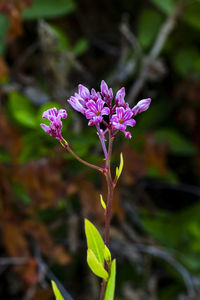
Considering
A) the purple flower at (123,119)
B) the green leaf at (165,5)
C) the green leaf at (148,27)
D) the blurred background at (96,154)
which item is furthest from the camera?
the green leaf at (148,27)

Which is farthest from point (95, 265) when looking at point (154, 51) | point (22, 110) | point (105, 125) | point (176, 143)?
point (154, 51)

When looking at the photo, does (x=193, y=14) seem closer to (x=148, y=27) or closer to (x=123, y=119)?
(x=148, y=27)

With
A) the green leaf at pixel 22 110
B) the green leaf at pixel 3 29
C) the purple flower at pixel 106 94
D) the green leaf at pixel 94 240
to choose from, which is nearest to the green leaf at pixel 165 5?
the green leaf at pixel 3 29

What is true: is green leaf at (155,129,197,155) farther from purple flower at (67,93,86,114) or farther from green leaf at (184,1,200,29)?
purple flower at (67,93,86,114)

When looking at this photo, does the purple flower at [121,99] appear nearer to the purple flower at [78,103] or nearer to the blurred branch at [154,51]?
the purple flower at [78,103]

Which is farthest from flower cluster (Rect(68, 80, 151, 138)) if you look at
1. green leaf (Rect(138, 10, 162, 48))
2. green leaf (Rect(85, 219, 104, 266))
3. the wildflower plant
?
green leaf (Rect(138, 10, 162, 48))
